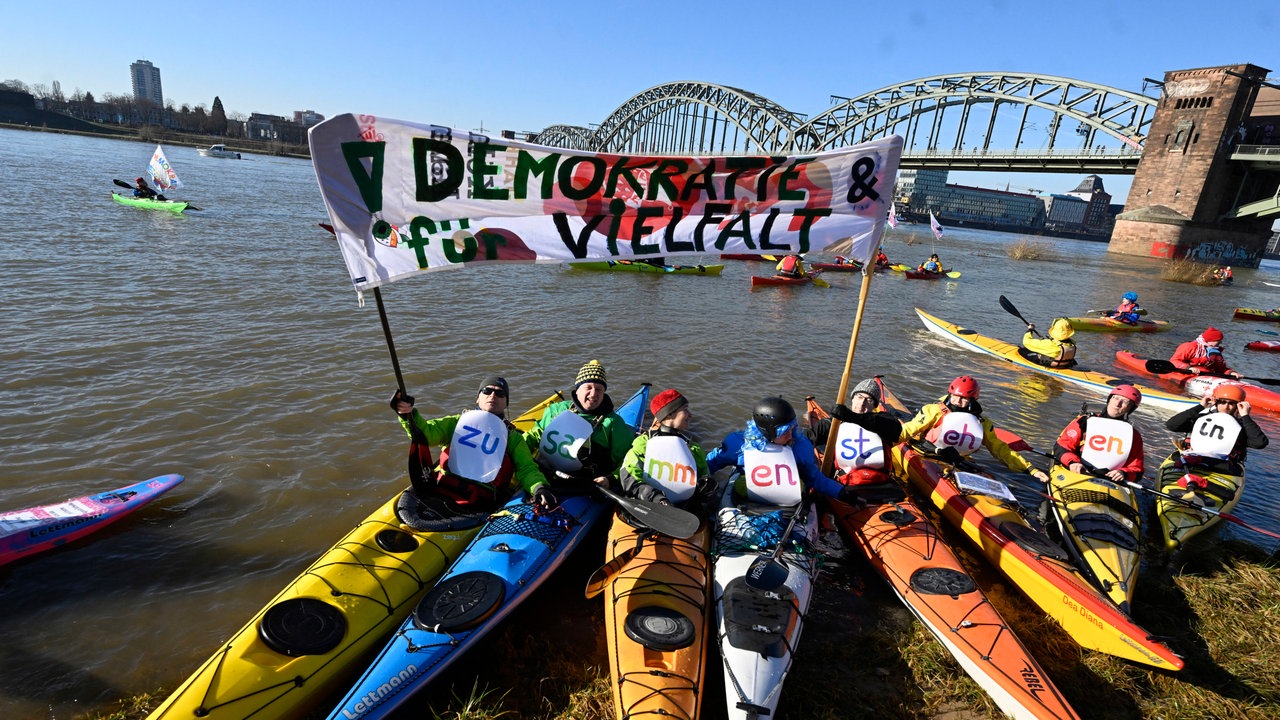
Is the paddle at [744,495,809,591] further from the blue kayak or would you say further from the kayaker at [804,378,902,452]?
the kayaker at [804,378,902,452]

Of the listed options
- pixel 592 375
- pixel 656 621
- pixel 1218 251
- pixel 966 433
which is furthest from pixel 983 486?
pixel 1218 251

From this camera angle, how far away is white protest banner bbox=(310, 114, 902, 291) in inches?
159

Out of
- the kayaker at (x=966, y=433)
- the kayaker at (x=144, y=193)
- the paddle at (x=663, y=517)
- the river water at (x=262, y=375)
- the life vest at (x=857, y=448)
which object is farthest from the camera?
the kayaker at (x=144, y=193)

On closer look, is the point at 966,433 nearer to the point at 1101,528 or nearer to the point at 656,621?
the point at 1101,528

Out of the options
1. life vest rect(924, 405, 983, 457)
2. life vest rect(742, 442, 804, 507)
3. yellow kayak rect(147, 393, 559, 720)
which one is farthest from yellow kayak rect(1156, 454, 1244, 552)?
yellow kayak rect(147, 393, 559, 720)

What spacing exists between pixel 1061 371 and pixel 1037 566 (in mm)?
9468

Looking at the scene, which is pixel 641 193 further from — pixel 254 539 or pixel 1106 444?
pixel 1106 444

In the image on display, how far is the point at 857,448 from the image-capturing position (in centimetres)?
596

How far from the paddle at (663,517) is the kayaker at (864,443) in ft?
6.37

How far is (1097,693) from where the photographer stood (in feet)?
13.4

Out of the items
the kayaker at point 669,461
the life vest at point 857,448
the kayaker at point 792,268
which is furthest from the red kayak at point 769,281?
the kayaker at point 669,461

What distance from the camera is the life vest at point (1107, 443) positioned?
6.41m

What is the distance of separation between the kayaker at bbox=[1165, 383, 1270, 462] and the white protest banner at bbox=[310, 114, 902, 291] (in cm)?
521

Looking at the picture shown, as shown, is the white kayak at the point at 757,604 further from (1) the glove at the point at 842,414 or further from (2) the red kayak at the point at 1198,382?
(2) the red kayak at the point at 1198,382
